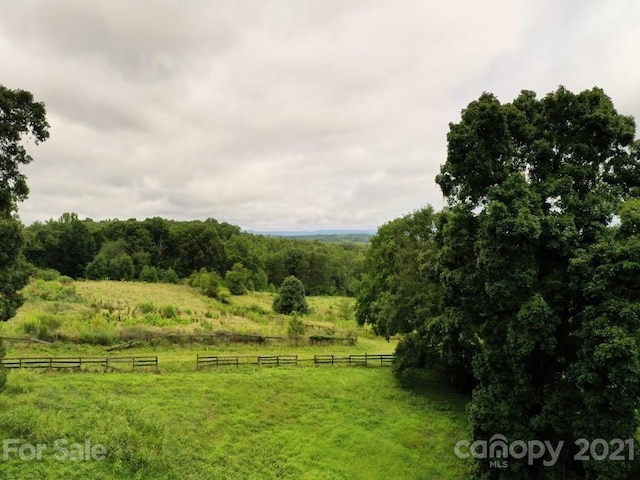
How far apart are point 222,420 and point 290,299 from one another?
31.7 meters

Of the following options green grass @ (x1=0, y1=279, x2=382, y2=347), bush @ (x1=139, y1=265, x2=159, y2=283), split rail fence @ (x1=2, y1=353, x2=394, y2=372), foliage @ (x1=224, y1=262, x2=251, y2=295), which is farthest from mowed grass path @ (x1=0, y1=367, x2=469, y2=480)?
bush @ (x1=139, y1=265, x2=159, y2=283)

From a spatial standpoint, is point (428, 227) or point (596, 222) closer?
point (596, 222)

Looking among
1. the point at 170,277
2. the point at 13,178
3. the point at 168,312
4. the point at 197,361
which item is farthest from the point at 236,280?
the point at 13,178

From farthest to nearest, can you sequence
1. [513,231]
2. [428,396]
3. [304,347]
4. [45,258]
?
[45,258] < [304,347] < [428,396] < [513,231]

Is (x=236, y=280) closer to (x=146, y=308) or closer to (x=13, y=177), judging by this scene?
(x=146, y=308)

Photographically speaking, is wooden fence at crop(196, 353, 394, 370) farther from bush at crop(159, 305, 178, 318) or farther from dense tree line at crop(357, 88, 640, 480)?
dense tree line at crop(357, 88, 640, 480)

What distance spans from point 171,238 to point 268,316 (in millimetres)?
48942

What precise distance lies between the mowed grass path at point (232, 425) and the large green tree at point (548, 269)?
543cm

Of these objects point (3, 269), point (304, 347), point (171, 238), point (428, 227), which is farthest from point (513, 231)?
point (171, 238)

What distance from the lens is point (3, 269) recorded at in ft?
49.8

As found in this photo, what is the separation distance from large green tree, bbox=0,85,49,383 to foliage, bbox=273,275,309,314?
36439mm

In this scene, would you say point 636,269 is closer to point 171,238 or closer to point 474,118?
point 474,118

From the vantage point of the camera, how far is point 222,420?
19.8 metres

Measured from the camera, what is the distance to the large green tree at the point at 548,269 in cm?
1243
